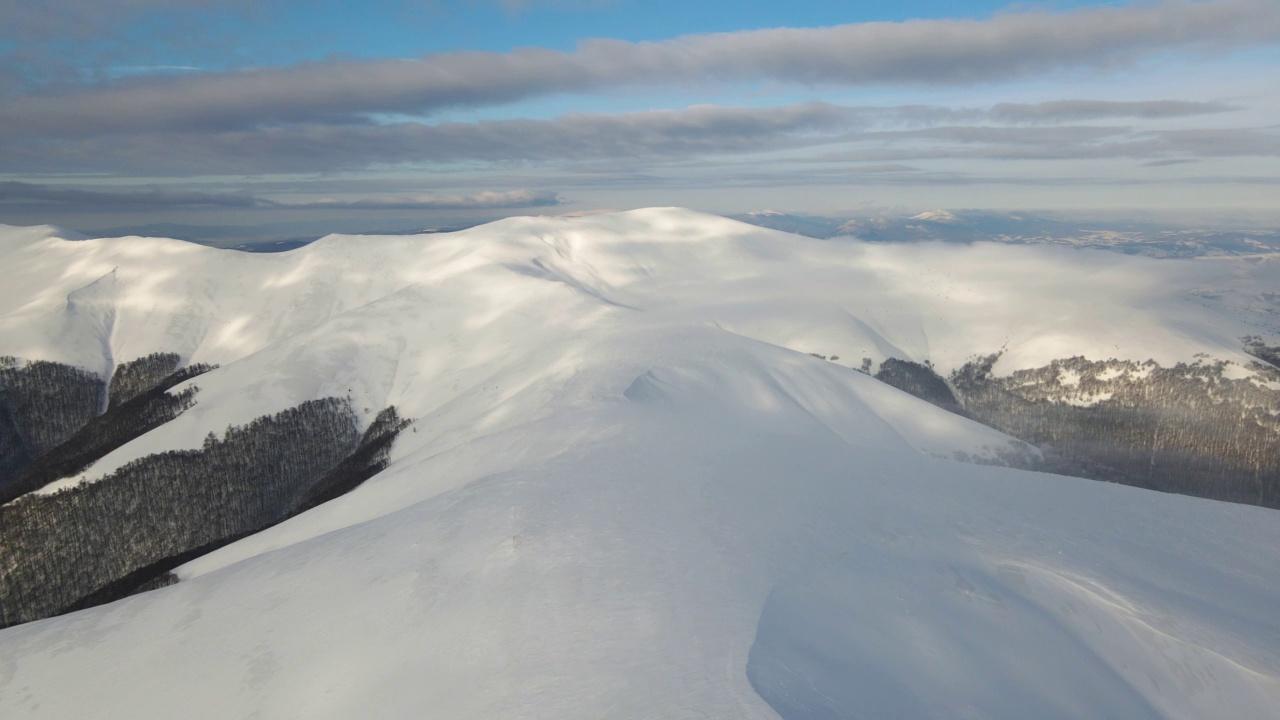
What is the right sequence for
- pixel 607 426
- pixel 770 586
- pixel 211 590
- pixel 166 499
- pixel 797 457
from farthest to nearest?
pixel 166 499 < pixel 607 426 < pixel 797 457 < pixel 211 590 < pixel 770 586

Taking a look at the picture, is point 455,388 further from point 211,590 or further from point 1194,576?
point 1194,576

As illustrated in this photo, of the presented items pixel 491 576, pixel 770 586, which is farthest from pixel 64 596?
pixel 770 586

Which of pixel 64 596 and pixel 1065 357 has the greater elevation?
pixel 1065 357

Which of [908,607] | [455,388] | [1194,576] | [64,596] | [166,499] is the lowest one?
[64,596]

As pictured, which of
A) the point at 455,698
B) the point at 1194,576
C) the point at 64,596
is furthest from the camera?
the point at 64,596

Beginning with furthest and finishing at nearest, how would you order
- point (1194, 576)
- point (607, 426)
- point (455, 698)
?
point (607, 426) < point (1194, 576) < point (455, 698)

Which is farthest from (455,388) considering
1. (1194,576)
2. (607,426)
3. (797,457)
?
(1194,576)

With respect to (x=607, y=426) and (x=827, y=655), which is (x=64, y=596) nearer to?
(x=607, y=426)

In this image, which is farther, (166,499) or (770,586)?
(166,499)

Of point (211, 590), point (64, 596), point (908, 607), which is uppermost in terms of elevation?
point (908, 607)
